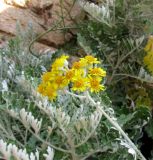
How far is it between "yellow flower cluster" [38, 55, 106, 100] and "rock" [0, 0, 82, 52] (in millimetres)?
1253

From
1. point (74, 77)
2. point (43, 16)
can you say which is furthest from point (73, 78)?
point (43, 16)

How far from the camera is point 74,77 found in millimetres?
1376

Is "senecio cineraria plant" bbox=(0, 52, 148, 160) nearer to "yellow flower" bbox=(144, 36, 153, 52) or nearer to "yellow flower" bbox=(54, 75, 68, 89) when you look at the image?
"yellow flower" bbox=(54, 75, 68, 89)

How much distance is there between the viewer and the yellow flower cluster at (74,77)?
138 centimetres

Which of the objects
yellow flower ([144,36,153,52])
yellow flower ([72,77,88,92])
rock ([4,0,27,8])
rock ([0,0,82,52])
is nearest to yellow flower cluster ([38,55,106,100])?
yellow flower ([72,77,88,92])

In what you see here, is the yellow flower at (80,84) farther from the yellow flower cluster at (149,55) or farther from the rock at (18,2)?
the rock at (18,2)

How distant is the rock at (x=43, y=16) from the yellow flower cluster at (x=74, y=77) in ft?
4.11

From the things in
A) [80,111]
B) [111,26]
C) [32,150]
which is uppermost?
[111,26]

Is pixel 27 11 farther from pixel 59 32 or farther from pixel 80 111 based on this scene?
pixel 80 111

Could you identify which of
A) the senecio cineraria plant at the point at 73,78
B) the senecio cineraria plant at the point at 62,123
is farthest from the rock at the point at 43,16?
the senecio cineraria plant at the point at 73,78

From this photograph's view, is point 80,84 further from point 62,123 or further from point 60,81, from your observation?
point 62,123

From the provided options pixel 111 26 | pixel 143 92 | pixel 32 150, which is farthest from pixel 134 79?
pixel 32 150

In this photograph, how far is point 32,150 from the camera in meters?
1.70

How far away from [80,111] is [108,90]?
527mm
